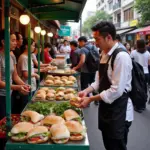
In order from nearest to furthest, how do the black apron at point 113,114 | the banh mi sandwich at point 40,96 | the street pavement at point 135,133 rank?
the black apron at point 113,114 < the banh mi sandwich at point 40,96 < the street pavement at point 135,133

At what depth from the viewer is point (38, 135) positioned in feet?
9.09

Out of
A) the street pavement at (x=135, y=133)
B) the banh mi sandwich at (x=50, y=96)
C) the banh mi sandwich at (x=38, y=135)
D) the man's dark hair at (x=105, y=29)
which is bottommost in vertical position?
the street pavement at (x=135, y=133)

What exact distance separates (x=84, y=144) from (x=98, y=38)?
1.22 metres

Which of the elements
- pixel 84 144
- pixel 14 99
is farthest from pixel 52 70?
pixel 84 144

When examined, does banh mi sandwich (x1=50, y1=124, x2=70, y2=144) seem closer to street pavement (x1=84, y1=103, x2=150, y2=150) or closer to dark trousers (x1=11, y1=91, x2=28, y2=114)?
Result: street pavement (x1=84, y1=103, x2=150, y2=150)

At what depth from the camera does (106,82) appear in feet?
10.4

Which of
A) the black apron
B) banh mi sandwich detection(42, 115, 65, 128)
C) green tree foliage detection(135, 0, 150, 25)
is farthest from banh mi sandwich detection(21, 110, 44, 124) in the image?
green tree foliage detection(135, 0, 150, 25)

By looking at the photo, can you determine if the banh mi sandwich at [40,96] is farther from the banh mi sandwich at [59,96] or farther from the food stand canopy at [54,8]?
the food stand canopy at [54,8]

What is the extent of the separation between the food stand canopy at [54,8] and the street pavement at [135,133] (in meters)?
2.90

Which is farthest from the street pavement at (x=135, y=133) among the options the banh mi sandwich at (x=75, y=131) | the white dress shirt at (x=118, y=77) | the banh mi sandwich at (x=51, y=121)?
the white dress shirt at (x=118, y=77)

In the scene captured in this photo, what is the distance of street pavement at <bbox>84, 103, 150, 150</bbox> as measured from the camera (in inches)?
209

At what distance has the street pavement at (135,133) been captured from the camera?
5312 millimetres

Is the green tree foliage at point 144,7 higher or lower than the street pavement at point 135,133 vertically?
higher

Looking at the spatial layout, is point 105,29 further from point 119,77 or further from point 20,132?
point 20,132
